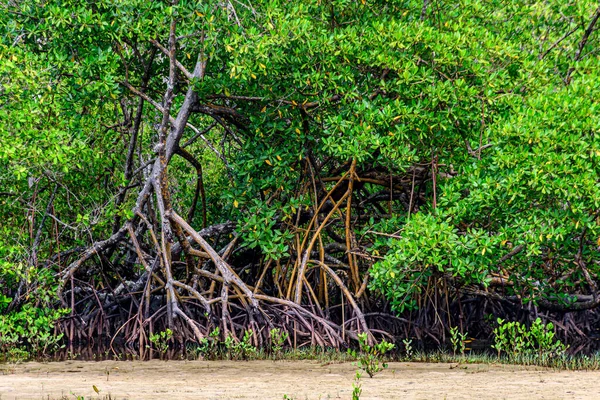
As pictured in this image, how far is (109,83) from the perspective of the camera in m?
9.72

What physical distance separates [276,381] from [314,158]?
4144 mm

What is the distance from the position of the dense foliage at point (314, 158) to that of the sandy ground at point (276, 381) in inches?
44.9

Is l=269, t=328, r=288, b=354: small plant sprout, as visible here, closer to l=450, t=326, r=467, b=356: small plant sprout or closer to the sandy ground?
the sandy ground

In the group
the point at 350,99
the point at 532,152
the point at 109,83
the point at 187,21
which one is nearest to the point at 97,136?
the point at 109,83

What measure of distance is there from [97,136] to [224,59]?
1.87m

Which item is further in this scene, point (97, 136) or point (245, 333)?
point (97, 136)

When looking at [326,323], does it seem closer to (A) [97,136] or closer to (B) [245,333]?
(B) [245,333]

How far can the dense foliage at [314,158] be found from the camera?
9.03m

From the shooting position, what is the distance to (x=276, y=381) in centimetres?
Answer: 738

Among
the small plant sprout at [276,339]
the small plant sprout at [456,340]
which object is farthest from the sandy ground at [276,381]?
the small plant sprout at [276,339]

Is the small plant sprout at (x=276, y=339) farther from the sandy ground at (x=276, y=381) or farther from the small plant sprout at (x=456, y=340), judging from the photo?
the small plant sprout at (x=456, y=340)

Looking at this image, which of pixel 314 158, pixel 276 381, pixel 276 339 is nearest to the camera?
pixel 276 381

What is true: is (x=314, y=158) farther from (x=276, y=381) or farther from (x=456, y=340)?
(x=276, y=381)

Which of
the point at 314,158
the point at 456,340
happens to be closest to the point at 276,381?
the point at 456,340
